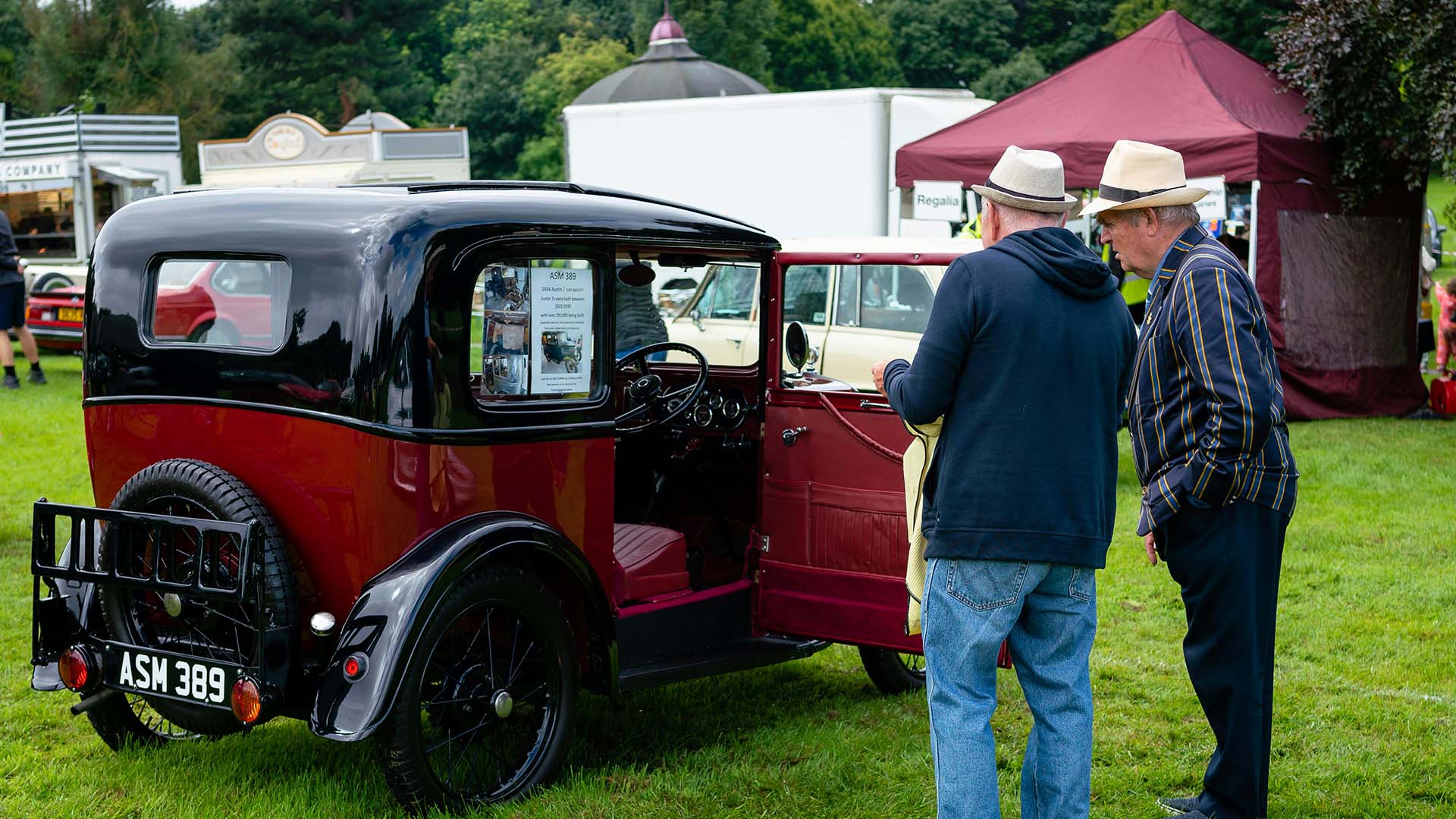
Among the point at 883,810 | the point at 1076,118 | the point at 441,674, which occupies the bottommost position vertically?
the point at 883,810

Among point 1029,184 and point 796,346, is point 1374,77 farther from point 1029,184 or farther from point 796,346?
point 1029,184

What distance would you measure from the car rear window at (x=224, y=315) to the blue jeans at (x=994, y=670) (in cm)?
209

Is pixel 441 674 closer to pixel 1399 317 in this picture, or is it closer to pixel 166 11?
pixel 1399 317

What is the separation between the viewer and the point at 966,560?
3133mm

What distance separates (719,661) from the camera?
4699 mm

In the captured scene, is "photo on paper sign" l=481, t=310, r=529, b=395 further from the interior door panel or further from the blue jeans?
the blue jeans

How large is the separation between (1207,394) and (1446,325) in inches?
411

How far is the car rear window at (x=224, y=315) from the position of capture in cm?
402

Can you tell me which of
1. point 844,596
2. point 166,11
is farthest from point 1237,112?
point 166,11

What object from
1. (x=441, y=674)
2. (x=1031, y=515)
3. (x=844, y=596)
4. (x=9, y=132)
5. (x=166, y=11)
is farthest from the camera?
(x=166, y=11)

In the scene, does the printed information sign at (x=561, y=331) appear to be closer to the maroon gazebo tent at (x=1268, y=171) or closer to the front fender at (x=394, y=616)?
the front fender at (x=394, y=616)

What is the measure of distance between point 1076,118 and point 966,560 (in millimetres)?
9461

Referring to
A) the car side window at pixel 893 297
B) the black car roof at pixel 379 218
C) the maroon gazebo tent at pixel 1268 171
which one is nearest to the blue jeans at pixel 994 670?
the black car roof at pixel 379 218

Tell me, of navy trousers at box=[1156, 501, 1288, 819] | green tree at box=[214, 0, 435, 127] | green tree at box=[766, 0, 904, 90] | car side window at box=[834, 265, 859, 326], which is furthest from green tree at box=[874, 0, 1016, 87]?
navy trousers at box=[1156, 501, 1288, 819]
